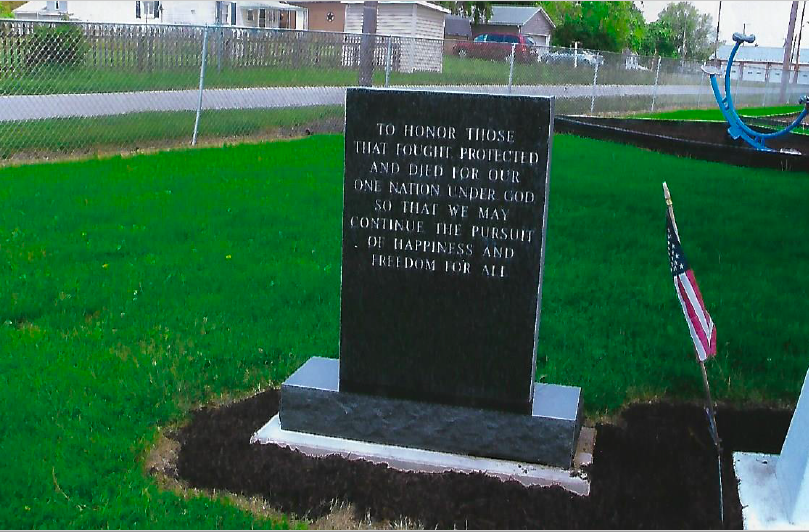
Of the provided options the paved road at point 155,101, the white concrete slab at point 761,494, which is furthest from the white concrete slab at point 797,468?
the paved road at point 155,101

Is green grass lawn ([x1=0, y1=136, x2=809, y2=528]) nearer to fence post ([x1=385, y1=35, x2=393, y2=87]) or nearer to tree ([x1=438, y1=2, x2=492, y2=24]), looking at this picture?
fence post ([x1=385, y1=35, x2=393, y2=87])

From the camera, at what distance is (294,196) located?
9.42m

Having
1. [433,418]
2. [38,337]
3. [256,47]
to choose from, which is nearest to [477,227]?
[433,418]

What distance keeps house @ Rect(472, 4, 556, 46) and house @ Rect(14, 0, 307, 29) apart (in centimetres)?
1756

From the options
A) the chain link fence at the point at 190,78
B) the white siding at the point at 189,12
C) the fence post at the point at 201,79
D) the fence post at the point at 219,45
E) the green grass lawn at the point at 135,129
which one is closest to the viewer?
the green grass lawn at the point at 135,129

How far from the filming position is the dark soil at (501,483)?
3.58 m

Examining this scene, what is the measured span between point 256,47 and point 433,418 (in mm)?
12101

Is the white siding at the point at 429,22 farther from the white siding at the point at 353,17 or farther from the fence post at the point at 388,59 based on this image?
the fence post at the point at 388,59

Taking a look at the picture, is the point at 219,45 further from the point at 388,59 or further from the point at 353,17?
the point at 353,17

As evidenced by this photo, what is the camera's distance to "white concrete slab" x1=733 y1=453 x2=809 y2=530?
3465mm

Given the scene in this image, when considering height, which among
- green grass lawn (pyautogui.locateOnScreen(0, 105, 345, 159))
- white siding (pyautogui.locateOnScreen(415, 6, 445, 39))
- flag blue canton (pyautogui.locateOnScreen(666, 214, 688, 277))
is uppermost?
white siding (pyautogui.locateOnScreen(415, 6, 445, 39))

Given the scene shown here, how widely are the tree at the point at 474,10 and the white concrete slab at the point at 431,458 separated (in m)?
55.2

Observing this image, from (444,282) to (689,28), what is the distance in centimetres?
10764

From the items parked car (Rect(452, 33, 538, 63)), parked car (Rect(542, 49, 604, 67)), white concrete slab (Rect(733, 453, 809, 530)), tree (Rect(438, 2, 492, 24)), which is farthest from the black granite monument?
tree (Rect(438, 2, 492, 24))
